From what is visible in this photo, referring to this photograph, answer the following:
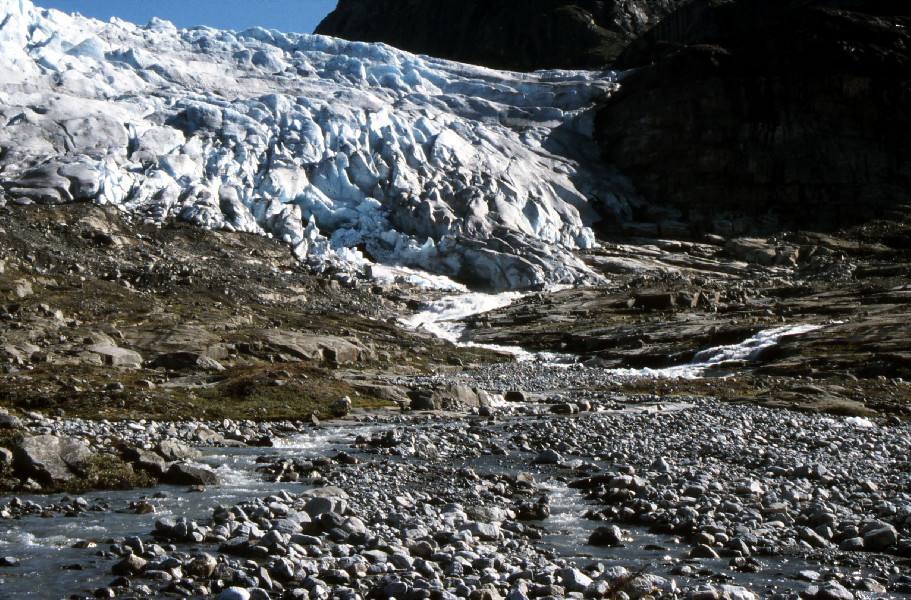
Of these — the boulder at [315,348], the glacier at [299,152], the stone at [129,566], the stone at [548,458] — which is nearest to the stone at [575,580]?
the stone at [129,566]

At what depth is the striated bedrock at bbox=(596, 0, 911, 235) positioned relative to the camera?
147 metres

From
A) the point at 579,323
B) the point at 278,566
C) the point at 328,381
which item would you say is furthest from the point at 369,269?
the point at 278,566

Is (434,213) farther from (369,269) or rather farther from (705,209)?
(705,209)

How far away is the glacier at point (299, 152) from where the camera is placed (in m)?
108

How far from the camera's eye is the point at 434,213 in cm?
12025

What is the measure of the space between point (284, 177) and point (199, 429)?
99.5 m

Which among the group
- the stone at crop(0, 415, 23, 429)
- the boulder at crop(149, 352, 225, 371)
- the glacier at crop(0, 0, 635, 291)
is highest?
the glacier at crop(0, 0, 635, 291)

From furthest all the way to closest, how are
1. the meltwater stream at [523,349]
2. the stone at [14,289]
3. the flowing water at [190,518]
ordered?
1. the meltwater stream at [523,349]
2. the stone at [14,289]
3. the flowing water at [190,518]

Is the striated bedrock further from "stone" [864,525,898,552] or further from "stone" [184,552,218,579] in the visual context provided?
"stone" [184,552,218,579]

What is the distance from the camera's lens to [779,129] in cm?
15112

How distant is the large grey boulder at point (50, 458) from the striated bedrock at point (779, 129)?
138850 millimetres

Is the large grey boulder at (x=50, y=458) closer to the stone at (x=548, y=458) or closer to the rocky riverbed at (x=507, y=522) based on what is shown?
the rocky riverbed at (x=507, y=522)

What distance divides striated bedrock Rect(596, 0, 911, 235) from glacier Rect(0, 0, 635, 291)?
37.9 feet

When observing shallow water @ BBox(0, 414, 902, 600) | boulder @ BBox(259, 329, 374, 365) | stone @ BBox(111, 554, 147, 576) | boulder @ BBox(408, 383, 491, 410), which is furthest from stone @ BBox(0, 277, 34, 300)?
stone @ BBox(111, 554, 147, 576)
